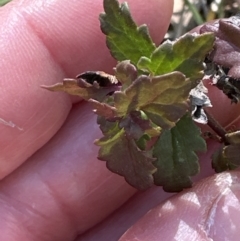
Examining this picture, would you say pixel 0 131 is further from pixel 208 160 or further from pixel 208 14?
pixel 208 14

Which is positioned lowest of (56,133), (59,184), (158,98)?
(59,184)

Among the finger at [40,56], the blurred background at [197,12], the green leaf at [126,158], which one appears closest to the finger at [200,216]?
the green leaf at [126,158]

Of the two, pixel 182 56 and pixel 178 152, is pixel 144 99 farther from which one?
pixel 178 152


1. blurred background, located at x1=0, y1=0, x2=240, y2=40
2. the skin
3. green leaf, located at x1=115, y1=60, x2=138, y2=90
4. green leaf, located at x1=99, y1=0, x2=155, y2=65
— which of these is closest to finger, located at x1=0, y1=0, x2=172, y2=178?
the skin

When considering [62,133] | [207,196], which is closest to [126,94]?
[207,196]

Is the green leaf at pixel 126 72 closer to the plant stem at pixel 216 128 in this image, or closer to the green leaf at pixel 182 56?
the green leaf at pixel 182 56

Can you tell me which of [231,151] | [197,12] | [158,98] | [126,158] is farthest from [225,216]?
[197,12]

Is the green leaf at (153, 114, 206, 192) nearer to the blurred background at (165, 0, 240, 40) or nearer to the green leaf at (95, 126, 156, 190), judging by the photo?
the green leaf at (95, 126, 156, 190)
